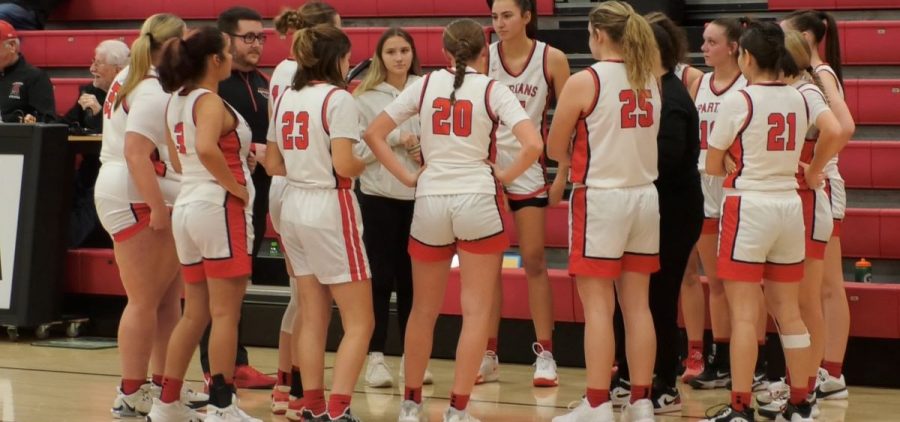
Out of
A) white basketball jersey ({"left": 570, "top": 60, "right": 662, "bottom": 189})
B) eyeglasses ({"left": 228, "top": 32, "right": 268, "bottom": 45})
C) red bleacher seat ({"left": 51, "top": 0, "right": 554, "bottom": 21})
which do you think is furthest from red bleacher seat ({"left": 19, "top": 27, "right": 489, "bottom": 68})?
white basketball jersey ({"left": 570, "top": 60, "right": 662, "bottom": 189})

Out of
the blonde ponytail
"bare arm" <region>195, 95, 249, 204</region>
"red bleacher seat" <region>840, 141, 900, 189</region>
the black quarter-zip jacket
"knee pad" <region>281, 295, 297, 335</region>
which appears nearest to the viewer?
"bare arm" <region>195, 95, 249, 204</region>

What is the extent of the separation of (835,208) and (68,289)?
4347 mm

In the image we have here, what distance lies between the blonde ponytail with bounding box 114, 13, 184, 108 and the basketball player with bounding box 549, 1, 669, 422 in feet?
5.04

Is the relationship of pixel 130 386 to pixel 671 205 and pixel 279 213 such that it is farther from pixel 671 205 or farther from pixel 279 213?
pixel 671 205

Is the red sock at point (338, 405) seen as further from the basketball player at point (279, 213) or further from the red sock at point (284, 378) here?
the red sock at point (284, 378)

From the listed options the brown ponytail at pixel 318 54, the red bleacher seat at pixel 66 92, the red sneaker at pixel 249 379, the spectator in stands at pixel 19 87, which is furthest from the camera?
the red bleacher seat at pixel 66 92

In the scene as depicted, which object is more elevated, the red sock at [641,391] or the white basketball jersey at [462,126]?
the white basketball jersey at [462,126]

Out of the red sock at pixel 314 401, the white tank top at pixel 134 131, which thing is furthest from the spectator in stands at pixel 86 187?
the red sock at pixel 314 401

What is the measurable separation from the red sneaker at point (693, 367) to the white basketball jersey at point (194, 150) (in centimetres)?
235

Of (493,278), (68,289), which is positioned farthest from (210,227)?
(68,289)

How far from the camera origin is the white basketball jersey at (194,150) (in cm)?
479

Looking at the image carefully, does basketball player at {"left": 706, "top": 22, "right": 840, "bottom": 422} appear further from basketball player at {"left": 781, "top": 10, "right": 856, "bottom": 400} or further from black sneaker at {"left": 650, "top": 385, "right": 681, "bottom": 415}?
basketball player at {"left": 781, "top": 10, "right": 856, "bottom": 400}

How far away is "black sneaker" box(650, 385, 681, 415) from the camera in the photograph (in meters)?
5.47

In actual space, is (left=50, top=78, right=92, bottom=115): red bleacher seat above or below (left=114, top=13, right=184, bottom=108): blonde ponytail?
above
